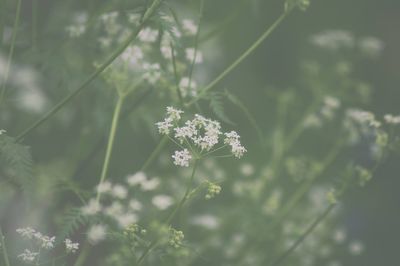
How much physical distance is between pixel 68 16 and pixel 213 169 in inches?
59.3

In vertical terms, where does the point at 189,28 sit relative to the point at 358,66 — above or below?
below

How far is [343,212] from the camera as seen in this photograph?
536 cm

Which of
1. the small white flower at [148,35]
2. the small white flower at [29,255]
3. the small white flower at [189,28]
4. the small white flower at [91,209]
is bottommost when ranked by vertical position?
the small white flower at [29,255]

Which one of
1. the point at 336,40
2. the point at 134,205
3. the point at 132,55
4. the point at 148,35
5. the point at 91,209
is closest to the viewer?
the point at 91,209

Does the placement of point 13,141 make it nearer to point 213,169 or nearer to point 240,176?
point 213,169

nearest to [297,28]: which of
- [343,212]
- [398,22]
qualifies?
[398,22]

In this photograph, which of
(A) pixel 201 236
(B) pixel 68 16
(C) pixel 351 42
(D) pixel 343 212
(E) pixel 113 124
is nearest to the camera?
(E) pixel 113 124

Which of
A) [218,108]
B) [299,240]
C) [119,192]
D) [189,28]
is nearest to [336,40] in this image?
[189,28]

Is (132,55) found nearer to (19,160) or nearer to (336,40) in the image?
(19,160)

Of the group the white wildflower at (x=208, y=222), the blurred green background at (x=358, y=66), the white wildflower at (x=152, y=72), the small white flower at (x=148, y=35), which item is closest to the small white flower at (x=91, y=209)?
the white wildflower at (x=152, y=72)

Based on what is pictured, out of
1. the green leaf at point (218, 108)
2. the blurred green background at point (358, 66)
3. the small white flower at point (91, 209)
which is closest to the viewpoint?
the small white flower at point (91, 209)

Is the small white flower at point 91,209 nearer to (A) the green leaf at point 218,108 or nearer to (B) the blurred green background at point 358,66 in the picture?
(A) the green leaf at point 218,108

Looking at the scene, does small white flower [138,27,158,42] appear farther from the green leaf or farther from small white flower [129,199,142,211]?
small white flower [129,199,142,211]

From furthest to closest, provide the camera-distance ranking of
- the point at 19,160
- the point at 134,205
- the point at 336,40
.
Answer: the point at 336,40
the point at 134,205
the point at 19,160
